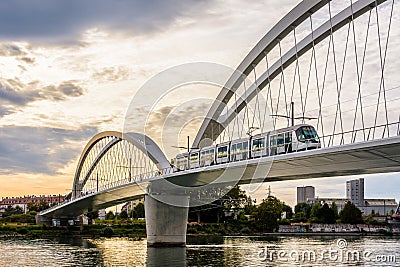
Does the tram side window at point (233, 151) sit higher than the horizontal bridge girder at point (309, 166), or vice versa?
the tram side window at point (233, 151)

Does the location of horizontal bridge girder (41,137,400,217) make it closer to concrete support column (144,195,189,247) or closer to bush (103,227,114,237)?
concrete support column (144,195,189,247)

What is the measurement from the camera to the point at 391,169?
34.8 metres

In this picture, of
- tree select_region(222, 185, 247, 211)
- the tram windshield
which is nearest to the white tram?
the tram windshield

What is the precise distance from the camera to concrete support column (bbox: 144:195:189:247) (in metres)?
57.5

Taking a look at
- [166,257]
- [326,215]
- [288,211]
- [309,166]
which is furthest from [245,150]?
[288,211]

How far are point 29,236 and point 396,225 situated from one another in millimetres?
65462

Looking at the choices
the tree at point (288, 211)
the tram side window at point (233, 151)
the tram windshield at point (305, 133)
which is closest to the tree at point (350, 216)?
the tree at point (288, 211)

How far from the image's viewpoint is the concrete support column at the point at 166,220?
189 ft

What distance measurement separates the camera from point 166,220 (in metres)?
58.0

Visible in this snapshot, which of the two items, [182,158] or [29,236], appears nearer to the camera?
[182,158]

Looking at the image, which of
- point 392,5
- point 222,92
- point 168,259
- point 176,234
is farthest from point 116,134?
point 392,5

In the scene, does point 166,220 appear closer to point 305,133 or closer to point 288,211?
point 305,133

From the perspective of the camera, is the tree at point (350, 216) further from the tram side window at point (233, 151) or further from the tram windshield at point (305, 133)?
the tram windshield at point (305, 133)

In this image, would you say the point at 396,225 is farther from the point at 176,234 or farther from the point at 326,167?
the point at 326,167
